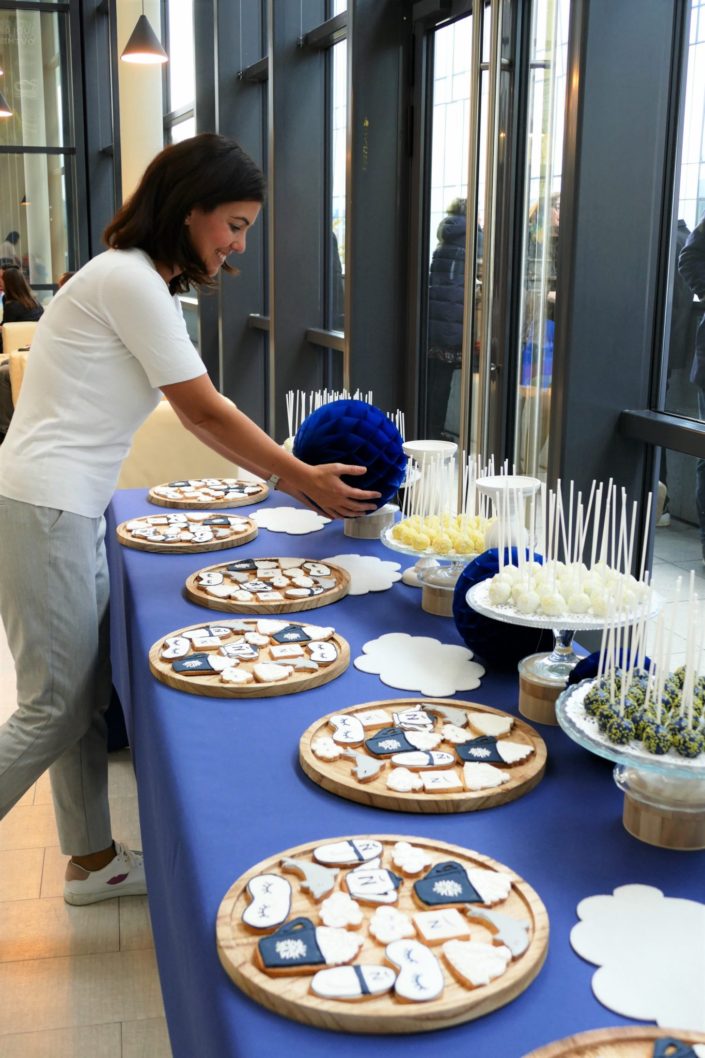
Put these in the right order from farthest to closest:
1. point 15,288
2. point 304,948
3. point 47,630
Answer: point 15,288, point 47,630, point 304,948

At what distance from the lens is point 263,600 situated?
1734 millimetres

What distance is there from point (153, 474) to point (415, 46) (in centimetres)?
167

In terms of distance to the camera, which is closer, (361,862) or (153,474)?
(361,862)

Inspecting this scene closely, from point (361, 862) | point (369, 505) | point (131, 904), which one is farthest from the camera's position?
point (131, 904)

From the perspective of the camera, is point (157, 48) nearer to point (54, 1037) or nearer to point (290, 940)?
point (54, 1037)

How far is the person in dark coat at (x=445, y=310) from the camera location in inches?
137

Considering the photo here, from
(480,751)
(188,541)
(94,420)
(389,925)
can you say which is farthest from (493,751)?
(188,541)

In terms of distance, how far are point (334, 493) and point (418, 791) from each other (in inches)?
34.0

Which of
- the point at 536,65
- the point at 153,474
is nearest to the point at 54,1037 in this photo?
the point at 153,474

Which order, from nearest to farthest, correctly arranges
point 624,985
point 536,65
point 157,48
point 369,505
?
point 624,985
point 369,505
point 536,65
point 157,48

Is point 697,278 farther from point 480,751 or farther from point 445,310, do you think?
point 480,751

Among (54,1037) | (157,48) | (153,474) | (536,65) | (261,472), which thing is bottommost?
(54,1037)

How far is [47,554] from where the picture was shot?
1797mm

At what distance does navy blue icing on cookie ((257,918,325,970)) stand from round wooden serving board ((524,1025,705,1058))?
7.3 inches
